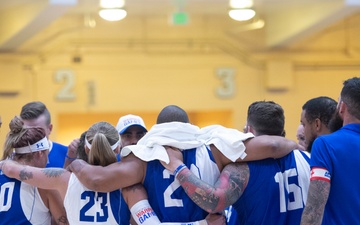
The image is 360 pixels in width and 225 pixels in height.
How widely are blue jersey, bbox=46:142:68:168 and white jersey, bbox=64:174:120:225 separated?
1523 millimetres

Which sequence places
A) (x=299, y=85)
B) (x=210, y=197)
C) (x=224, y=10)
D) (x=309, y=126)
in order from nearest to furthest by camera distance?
(x=210, y=197) → (x=309, y=126) → (x=224, y=10) → (x=299, y=85)

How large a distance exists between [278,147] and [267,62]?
7.70 metres

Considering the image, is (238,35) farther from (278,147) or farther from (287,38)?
(278,147)

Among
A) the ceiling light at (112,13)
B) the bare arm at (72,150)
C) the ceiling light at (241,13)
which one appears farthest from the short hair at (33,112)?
the ceiling light at (241,13)

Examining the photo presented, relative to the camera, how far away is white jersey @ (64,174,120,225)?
13.3ft

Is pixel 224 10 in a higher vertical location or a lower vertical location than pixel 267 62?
higher

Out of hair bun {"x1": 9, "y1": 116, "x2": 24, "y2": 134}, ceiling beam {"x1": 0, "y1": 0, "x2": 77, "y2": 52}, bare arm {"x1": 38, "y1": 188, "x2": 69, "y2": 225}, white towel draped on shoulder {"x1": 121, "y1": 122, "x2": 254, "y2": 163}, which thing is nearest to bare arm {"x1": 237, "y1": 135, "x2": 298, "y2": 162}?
white towel draped on shoulder {"x1": 121, "y1": 122, "x2": 254, "y2": 163}

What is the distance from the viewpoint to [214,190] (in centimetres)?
387

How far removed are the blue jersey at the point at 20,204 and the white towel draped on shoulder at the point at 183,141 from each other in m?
0.78

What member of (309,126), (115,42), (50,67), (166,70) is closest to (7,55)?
(50,67)

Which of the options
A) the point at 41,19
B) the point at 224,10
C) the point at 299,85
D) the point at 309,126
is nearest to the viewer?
the point at 309,126

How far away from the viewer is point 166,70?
11.6m

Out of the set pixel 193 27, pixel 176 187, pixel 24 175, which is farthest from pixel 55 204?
pixel 193 27

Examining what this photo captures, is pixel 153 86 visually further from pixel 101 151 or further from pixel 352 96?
pixel 352 96
